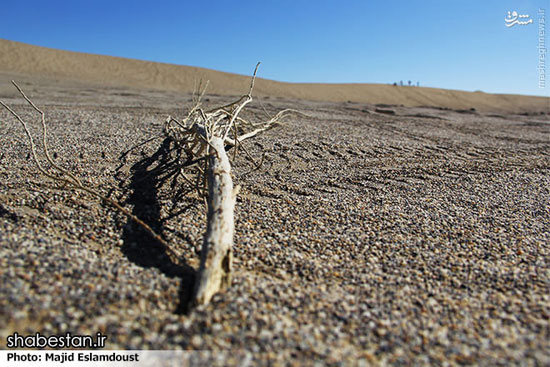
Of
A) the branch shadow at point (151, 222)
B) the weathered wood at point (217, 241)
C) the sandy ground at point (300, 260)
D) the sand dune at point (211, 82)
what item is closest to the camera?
the sandy ground at point (300, 260)

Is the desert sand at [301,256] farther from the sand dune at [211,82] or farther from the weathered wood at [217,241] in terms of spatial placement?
the sand dune at [211,82]

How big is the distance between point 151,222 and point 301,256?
1455 millimetres

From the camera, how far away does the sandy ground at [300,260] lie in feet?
6.08

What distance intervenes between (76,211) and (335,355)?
8.68 ft

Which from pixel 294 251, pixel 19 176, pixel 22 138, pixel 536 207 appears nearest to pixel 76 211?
pixel 19 176

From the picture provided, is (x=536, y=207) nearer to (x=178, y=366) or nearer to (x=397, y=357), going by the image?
(x=397, y=357)

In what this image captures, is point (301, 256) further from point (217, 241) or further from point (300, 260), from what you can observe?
point (217, 241)

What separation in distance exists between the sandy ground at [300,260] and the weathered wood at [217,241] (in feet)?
0.33

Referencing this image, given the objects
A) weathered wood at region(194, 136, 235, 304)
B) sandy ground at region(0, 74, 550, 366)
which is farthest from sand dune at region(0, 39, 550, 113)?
weathered wood at region(194, 136, 235, 304)

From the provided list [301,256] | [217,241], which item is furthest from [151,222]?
[301,256]

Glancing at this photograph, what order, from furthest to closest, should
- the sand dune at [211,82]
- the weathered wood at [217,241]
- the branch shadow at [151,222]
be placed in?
the sand dune at [211,82], the branch shadow at [151,222], the weathered wood at [217,241]

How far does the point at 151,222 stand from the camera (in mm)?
3160

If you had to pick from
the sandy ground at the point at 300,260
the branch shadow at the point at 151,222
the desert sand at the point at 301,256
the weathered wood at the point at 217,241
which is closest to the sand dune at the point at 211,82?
the desert sand at the point at 301,256

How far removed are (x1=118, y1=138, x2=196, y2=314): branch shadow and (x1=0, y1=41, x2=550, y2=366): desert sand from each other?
19 mm
